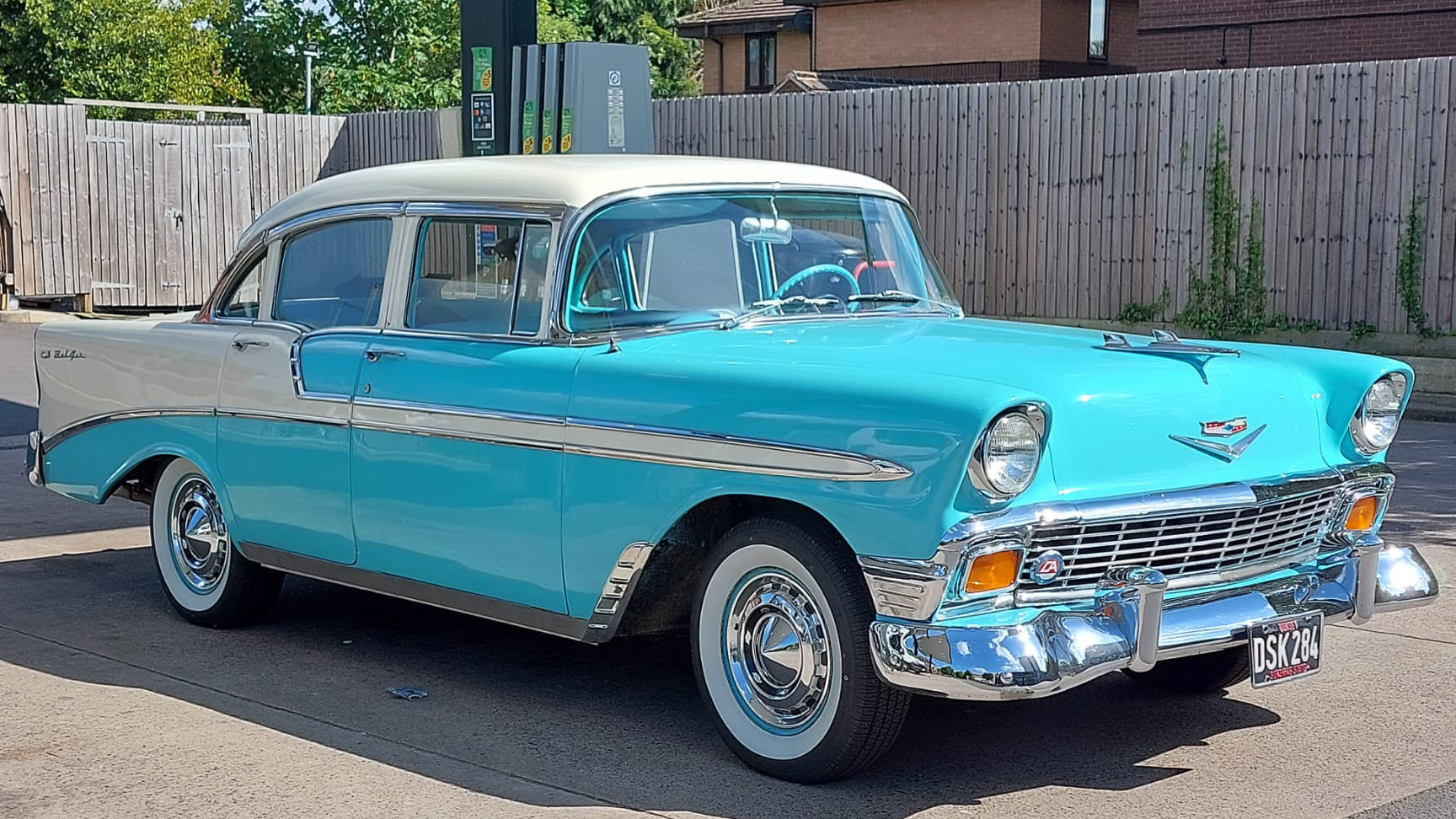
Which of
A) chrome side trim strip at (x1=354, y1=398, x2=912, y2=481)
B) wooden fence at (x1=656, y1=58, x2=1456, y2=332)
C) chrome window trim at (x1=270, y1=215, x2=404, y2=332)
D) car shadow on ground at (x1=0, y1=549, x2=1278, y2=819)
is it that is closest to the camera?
chrome side trim strip at (x1=354, y1=398, x2=912, y2=481)

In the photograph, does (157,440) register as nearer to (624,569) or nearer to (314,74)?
(624,569)

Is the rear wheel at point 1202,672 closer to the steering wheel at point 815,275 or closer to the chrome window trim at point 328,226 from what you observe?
the steering wheel at point 815,275

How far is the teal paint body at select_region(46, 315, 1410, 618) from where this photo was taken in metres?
4.52

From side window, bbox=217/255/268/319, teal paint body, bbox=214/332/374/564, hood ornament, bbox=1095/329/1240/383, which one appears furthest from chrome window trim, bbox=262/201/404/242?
hood ornament, bbox=1095/329/1240/383

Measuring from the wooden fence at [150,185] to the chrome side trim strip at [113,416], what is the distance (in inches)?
520

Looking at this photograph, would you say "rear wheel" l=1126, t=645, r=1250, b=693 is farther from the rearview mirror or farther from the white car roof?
the white car roof

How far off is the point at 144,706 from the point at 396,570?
0.90 meters

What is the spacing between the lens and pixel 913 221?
6.45 metres

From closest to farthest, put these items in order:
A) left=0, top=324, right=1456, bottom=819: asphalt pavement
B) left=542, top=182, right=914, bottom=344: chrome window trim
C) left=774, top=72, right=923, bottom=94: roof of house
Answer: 1. left=0, top=324, right=1456, bottom=819: asphalt pavement
2. left=542, top=182, right=914, bottom=344: chrome window trim
3. left=774, top=72, right=923, bottom=94: roof of house

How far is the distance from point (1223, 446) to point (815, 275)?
1.58 m

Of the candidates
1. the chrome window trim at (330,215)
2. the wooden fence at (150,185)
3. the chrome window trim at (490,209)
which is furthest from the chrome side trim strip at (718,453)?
the wooden fence at (150,185)

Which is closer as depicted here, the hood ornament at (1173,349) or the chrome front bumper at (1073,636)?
the chrome front bumper at (1073,636)

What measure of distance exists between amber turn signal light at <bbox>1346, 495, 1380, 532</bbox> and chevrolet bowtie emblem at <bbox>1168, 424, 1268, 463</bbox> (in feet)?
2.03

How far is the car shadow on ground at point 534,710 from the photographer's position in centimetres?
487
